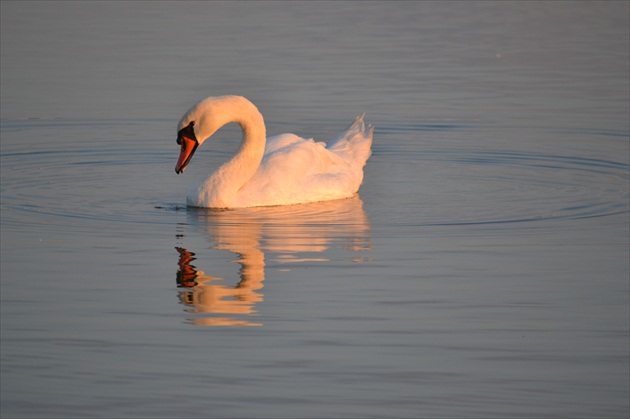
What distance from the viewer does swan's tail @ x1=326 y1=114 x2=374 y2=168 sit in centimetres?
1513

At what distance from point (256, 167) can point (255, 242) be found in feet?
8.00

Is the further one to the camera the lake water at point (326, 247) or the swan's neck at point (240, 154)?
the swan's neck at point (240, 154)

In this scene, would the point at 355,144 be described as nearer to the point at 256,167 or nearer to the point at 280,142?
the point at 280,142

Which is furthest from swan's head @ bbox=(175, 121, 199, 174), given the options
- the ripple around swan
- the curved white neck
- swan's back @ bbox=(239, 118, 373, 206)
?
swan's back @ bbox=(239, 118, 373, 206)

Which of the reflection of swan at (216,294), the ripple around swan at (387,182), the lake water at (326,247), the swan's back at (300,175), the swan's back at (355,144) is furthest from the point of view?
the swan's back at (355,144)

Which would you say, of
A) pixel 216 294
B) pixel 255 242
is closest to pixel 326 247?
pixel 255 242

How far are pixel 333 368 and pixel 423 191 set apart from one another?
6225mm

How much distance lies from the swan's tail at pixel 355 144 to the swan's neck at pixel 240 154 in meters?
1.55

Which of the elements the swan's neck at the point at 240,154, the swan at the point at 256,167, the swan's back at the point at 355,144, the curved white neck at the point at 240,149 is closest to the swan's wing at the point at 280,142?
the swan at the point at 256,167

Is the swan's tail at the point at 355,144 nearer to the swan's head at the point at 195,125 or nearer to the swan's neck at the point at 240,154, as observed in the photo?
the swan's neck at the point at 240,154

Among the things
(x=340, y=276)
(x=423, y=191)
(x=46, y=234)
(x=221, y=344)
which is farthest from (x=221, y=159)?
(x=221, y=344)

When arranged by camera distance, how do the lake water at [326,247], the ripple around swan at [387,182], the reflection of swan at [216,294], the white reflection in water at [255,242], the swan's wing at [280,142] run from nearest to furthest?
the lake water at [326,247] → the reflection of swan at [216,294] → the white reflection in water at [255,242] → the ripple around swan at [387,182] → the swan's wing at [280,142]

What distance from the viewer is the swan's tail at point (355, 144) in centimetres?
1513

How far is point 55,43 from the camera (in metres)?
25.7
